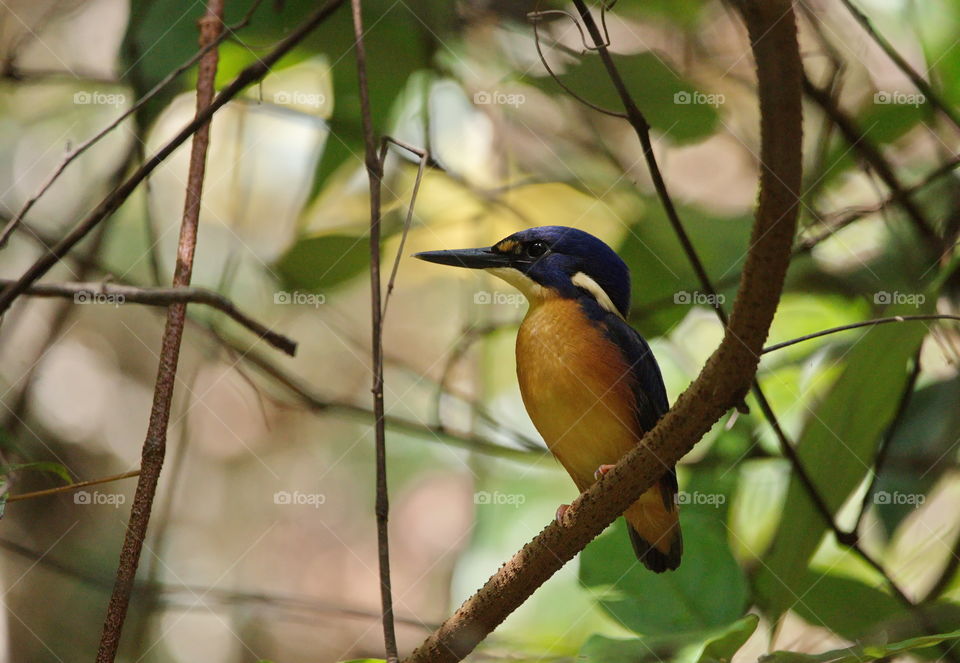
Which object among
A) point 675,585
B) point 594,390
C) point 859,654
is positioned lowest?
point 675,585

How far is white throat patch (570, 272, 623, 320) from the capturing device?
8.82 ft

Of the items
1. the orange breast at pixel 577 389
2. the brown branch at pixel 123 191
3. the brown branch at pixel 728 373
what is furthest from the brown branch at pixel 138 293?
the orange breast at pixel 577 389

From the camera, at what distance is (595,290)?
8.87ft

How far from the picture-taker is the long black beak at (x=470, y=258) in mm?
2656

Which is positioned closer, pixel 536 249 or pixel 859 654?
pixel 859 654

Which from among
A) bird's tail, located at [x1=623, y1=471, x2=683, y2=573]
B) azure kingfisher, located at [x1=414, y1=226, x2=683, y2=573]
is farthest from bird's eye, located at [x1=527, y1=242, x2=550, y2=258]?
bird's tail, located at [x1=623, y1=471, x2=683, y2=573]

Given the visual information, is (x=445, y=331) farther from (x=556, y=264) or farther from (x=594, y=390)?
(x=594, y=390)

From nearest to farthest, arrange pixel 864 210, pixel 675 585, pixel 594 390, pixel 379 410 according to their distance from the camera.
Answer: pixel 379 410 → pixel 675 585 → pixel 594 390 → pixel 864 210

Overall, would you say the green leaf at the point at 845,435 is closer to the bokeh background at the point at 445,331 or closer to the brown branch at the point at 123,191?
the bokeh background at the point at 445,331

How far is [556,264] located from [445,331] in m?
1.68

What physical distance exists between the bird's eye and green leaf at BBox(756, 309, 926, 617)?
949 mm

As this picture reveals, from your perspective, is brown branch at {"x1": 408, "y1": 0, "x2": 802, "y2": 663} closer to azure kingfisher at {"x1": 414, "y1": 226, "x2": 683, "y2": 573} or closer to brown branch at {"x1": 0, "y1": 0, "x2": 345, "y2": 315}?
azure kingfisher at {"x1": 414, "y1": 226, "x2": 683, "y2": 573}

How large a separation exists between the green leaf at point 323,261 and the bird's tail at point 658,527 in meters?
1.32

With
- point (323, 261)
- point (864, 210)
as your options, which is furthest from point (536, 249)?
point (864, 210)
